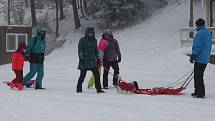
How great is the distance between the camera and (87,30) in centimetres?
1280

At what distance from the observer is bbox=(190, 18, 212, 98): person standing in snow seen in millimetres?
11617

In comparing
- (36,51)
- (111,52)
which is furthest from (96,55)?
(36,51)

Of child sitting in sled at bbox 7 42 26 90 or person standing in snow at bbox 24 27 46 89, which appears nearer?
person standing in snow at bbox 24 27 46 89

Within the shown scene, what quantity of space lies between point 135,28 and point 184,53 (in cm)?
1447

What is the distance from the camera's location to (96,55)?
43.2 feet

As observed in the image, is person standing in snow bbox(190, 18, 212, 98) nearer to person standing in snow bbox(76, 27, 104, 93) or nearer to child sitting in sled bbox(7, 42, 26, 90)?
person standing in snow bbox(76, 27, 104, 93)

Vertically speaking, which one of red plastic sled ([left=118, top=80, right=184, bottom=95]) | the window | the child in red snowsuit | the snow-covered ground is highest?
the window

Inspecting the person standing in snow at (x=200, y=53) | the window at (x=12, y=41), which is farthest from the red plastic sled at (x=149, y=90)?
the window at (x=12, y=41)

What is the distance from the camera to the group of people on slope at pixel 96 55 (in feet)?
38.2

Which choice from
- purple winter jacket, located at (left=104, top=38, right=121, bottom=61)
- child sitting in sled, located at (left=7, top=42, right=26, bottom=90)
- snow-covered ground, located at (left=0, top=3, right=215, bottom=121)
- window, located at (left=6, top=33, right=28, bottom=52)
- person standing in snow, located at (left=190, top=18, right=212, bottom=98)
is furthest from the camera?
window, located at (left=6, top=33, right=28, bottom=52)

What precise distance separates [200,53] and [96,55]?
2.90m

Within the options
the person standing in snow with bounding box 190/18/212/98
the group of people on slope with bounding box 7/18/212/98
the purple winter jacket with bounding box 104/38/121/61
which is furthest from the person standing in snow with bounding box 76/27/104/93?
the person standing in snow with bounding box 190/18/212/98

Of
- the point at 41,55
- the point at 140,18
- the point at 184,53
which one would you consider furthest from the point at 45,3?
the point at 41,55

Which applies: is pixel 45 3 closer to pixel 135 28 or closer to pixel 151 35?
pixel 135 28
